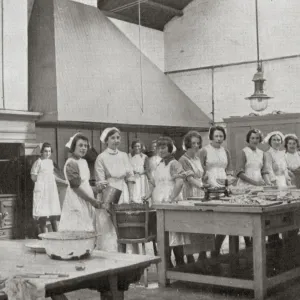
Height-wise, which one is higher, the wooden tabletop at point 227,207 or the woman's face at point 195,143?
the woman's face at point 195,143

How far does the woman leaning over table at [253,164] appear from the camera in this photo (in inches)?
285

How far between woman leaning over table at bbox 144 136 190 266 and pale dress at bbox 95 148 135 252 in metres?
0.34

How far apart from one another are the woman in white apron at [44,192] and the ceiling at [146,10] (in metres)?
4.21

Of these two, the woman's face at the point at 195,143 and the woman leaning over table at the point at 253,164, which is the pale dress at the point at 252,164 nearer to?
the woman leaning over table at the point at 253,164

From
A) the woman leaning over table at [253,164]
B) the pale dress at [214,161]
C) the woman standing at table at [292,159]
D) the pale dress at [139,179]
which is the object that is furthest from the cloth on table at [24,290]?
the pale dress at [139,179]

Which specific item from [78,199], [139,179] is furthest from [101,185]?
[139,179]

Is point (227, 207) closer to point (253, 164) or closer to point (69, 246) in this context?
point (69, 246)

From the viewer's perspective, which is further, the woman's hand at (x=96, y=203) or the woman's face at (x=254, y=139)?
the woman's face at (x=254, y=139)

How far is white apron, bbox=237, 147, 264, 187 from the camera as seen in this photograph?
7.36m

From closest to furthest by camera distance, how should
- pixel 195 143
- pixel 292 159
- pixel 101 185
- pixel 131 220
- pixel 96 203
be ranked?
pixel 131 220 → pixel 96 203 → pixel 101 185 → pixel 195 143 → pixel 292 159

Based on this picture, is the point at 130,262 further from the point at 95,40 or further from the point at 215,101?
the point at 215,101

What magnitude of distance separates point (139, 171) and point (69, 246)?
6.67 metres

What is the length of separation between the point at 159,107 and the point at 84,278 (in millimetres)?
7803

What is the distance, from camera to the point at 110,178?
5715 mm
